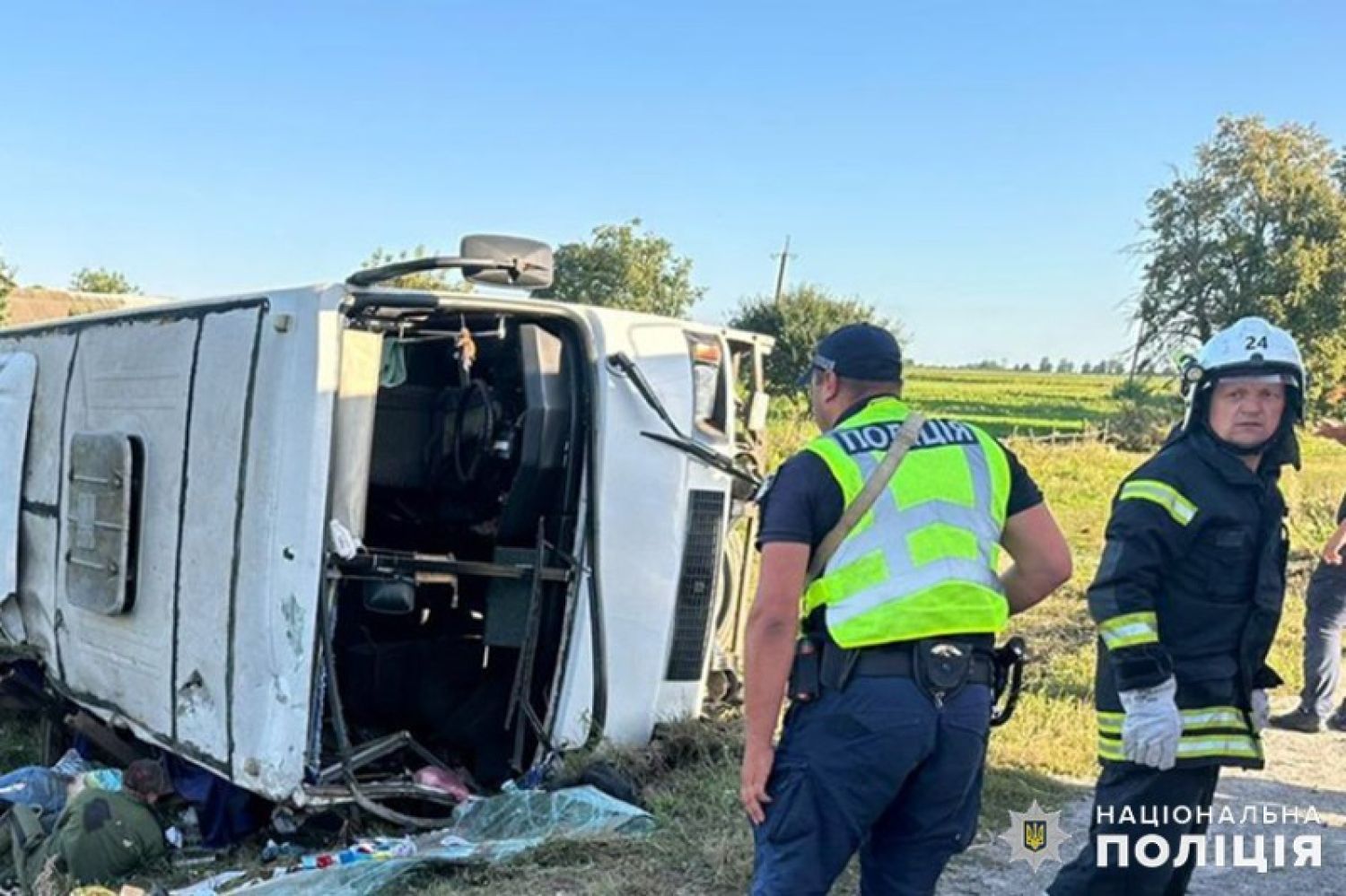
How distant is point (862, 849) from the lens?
2.74 m

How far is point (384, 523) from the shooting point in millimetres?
5148

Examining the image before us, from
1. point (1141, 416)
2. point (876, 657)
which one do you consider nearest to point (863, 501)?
point (876, 657)

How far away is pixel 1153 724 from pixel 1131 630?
0.21 metres

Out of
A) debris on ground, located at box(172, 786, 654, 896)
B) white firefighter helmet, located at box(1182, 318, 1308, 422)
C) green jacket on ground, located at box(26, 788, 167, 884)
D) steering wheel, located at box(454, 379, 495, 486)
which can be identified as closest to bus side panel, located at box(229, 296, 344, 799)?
debris on ground, located at box(172, 786, 654, 896)

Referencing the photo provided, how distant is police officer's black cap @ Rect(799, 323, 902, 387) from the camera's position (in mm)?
2725

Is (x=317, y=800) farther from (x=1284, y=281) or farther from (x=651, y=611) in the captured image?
(x=1284, y=281)

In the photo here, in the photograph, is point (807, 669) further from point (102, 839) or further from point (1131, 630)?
point (102, 839)

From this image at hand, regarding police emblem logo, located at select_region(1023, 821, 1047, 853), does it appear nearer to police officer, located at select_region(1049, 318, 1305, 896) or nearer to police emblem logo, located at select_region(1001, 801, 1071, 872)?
police emblem logo, located at select_region(1001, 801, 1071, 872)

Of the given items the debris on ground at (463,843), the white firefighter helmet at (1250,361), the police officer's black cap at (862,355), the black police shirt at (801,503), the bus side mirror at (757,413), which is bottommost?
the debris on ground at (463,843)

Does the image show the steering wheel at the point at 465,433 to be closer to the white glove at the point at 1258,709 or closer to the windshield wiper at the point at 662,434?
the windshield wiper at the point at 662,434

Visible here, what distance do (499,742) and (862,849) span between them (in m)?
2.39

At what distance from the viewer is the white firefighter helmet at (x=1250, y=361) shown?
2.96 m

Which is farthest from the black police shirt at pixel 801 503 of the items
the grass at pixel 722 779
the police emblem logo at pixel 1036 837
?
the police emblem logo at pixel 1036 837

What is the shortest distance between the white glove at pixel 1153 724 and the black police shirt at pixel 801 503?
35.0 inches
